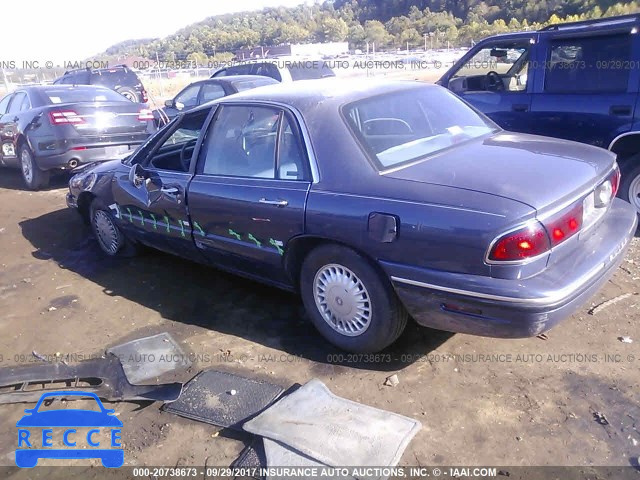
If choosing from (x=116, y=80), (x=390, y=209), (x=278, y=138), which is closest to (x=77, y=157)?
(x=278, y=138)

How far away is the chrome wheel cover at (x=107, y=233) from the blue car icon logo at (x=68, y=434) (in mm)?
2313

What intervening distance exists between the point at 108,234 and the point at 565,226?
14.0 feet

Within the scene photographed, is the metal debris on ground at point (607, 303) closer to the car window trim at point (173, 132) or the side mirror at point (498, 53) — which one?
the car window trim at point (173, 132)

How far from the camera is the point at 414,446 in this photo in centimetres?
265

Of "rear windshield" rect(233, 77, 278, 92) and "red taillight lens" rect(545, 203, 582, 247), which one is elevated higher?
"rear windshield" rect(233, 77, 278, 92)

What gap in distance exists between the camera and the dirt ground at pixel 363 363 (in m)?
2.68

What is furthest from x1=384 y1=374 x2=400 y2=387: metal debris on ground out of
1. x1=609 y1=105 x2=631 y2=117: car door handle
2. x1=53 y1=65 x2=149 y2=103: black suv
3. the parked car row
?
x1=53 y1=65 x2=149 y2=103: black suv

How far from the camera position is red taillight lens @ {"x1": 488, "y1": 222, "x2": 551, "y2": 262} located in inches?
101

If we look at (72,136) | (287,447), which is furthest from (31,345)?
(72,136)

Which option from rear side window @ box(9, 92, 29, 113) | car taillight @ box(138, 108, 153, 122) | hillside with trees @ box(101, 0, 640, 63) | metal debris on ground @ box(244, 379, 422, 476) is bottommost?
metal debris on ground @ box(244, 379, 422, 476)

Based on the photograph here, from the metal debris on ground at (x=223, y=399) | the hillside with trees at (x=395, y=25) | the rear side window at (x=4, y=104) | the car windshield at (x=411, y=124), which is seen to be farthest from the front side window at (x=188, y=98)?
the hillside with trees at (x=395, y=25)

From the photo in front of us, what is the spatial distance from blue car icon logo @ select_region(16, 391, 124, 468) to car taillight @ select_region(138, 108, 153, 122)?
584 cm

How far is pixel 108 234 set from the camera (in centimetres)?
541

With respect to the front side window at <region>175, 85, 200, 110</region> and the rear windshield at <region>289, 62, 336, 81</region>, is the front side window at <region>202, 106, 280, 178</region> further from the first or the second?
the rear windshield at <region>289, 62, 336, 81</region>
